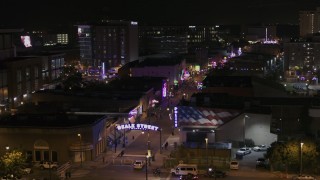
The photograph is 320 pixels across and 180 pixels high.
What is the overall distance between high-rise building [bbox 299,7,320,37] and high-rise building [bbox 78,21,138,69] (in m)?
57.2

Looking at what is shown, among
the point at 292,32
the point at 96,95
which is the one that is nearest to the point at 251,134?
the point at 96,95

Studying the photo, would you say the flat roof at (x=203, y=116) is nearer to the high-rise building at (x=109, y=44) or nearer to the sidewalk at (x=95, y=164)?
the sidewalk at (x=95, y=164)

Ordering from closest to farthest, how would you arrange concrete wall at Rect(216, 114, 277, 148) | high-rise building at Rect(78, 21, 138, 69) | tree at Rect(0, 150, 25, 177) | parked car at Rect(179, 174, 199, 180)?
tree at Rect(0, 150, 25, 177) → parked car at Rect(179, 174, 199, 180) → concrete wall at Rect(216, 114, 277, 148) → high-rise building at Rect(78, 21, 138, 69)

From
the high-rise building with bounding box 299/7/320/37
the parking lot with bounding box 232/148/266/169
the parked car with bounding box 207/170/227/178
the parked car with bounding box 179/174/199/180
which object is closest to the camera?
the parked car with bounding box 179/174/199/180

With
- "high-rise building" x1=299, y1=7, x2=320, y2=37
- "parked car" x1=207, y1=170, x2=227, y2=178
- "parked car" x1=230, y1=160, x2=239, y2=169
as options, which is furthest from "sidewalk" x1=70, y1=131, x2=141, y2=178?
"high-rise building" x1=299, y1=7, x2=320, y2=37

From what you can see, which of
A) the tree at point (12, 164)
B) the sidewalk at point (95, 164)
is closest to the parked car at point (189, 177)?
the sidewalk at point (95, 164)

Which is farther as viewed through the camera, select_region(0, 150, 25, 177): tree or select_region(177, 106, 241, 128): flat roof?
select_region(177, 106, 241, 128): flat roof

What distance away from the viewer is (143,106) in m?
29.4

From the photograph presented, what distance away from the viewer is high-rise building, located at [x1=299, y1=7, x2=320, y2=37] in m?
105

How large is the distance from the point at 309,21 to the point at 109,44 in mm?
61636

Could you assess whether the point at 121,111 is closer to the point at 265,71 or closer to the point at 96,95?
the point at 96,95

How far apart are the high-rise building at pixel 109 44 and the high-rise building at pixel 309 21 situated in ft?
188

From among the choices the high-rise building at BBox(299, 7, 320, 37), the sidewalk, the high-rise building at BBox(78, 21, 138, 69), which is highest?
the high-rise building at BBox(299, 7, 320, 37)

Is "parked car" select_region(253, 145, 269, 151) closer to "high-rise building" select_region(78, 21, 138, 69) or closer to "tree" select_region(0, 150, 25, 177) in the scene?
"tree" select_region(0, 150, 25, 177)
